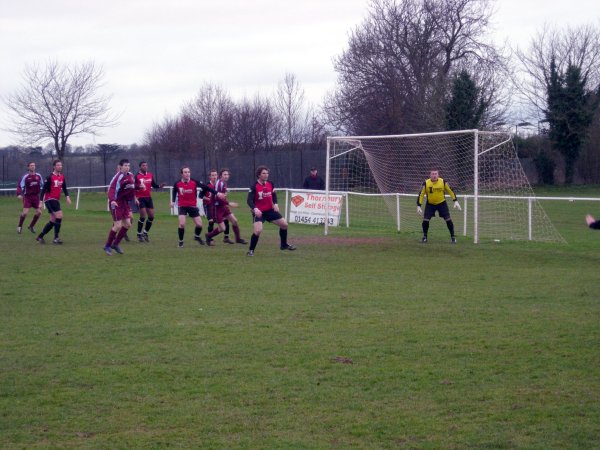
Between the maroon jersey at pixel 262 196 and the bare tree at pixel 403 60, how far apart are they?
Answer: 26.5 metres

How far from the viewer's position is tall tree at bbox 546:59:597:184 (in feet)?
138

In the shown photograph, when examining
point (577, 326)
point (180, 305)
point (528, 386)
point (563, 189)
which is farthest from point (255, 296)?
point (563, 189)

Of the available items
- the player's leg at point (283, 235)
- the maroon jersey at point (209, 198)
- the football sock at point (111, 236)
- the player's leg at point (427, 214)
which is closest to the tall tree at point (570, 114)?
the player's leg at point (427, 214)

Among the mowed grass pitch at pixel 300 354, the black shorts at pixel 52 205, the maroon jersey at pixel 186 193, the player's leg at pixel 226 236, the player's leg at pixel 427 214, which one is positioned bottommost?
the mowed grass pitch at pixel 300 354

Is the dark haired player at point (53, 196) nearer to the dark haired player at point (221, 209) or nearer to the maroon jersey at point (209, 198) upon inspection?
the maroon jersey at point (209, 198)

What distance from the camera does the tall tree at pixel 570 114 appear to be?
138 feet

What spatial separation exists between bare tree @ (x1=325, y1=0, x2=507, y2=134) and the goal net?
54.2 ft

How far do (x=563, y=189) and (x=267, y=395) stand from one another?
3628cm

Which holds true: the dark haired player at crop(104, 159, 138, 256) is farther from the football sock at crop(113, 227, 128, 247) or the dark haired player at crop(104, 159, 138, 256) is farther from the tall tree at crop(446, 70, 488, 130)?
the tall tree at crop(446, 70, 488, 130)

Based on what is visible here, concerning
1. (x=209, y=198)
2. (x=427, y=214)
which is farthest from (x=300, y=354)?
(x=427, y=214)

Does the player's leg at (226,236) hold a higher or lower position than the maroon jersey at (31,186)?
lower

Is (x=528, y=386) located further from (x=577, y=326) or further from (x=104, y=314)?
(x=104, y=314)

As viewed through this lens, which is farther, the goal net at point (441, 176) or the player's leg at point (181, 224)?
the goal net at point (441, 176)

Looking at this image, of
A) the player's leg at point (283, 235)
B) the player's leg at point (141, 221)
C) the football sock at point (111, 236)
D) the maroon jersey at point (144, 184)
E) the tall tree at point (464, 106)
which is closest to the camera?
the football sock at point (111, 236)
